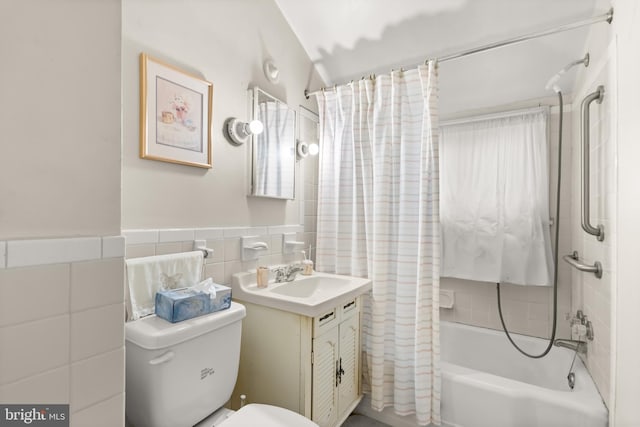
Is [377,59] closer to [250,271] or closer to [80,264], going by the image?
[250,271]

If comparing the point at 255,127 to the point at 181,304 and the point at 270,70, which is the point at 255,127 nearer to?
the point at 270,70

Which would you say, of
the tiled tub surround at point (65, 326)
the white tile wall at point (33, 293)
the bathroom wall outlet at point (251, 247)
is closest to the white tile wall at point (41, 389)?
the tiled tub surround at point (65, 326)

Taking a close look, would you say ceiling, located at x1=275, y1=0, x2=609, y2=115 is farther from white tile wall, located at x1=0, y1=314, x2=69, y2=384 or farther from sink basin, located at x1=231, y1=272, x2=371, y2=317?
white tile wall, located at x1=0, y1=314, x2=69, y2=384

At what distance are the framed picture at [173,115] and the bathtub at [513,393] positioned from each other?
1.79 metres

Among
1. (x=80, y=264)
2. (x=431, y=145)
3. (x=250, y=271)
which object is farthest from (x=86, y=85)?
(x=431, y=145)

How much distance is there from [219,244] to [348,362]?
3.17 ft

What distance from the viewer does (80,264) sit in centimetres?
62

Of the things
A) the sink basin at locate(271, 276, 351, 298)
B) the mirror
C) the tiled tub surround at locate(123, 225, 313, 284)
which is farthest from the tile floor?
the mirror

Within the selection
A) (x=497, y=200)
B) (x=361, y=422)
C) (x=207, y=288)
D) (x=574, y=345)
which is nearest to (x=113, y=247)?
(x=207, y=288)

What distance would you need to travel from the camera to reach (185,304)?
1.10 metres

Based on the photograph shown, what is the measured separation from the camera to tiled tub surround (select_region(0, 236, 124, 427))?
54 cm

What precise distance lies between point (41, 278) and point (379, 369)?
1688 millimetres

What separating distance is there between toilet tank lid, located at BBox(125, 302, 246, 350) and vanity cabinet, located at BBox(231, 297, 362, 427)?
342mm

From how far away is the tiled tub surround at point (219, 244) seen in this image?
1.22m
